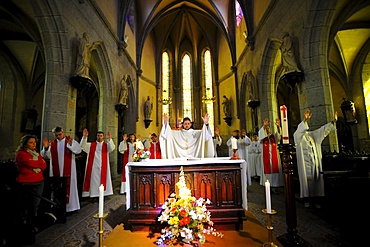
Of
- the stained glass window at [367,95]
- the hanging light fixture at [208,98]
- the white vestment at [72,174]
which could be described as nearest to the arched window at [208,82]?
the hanging light fixture at [208,98]

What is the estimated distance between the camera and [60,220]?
12.8 feet

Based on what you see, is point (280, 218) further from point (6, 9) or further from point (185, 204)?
point (6, 9)

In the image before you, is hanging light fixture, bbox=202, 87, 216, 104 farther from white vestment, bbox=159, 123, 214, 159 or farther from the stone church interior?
white vestment, bbox=159, 123, 214, 159

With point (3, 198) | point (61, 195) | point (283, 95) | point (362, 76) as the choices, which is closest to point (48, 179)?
Result: point (61, 195)

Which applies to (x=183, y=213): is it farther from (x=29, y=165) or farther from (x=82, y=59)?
(x=82, y=59)

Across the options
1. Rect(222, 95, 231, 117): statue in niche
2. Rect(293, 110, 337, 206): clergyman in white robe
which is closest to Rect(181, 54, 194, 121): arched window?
Rect(222, 95, 231, 117): statue in niche

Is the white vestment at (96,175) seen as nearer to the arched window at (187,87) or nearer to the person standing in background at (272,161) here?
the person standing in background at (272,161)

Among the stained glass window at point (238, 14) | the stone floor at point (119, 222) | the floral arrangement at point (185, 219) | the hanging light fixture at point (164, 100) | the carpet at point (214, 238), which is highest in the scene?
the stained glass window at point (238, 14)

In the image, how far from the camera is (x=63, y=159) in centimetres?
469

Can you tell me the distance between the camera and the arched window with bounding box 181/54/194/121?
1787cm

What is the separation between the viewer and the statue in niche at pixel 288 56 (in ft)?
19.6

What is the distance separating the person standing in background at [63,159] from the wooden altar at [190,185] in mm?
2098

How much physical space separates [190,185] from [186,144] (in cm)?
102

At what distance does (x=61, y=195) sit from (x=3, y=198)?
57.4 inches
